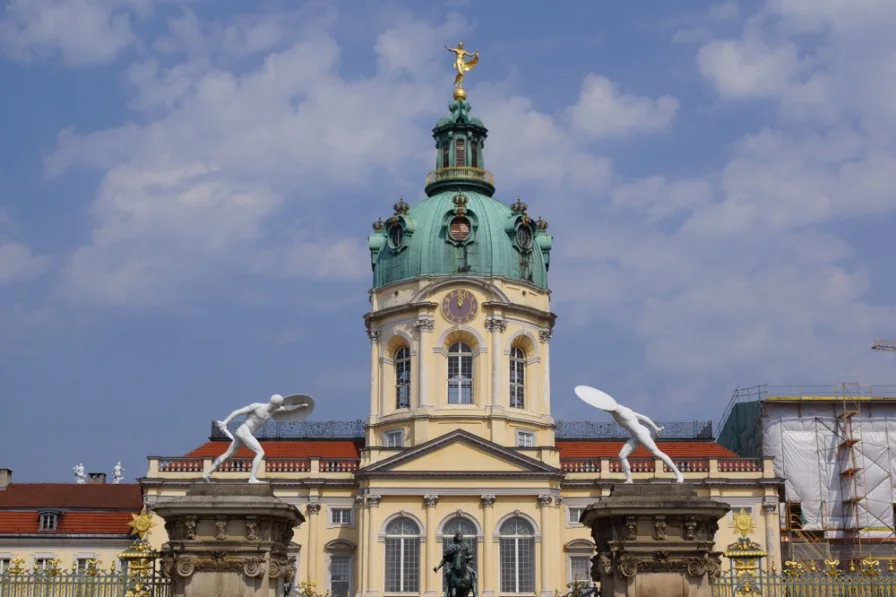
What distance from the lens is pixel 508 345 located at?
70.7 metres

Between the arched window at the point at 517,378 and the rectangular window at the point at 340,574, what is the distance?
1169 centimetres

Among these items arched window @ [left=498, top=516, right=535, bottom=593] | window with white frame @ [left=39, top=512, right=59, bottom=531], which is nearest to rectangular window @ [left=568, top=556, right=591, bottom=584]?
arched window @ [left=498, top=516, right=535, bottom=593]

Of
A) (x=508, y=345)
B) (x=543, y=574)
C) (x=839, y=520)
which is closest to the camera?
(x=543, y=574)

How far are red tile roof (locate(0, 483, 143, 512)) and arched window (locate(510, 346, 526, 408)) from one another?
20786 mm

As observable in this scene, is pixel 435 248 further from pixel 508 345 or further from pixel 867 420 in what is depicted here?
pixel 867 420

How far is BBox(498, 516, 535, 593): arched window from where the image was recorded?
217 ft

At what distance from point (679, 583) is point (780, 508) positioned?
49.6 metres

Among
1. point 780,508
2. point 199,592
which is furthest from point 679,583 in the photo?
point 780,508

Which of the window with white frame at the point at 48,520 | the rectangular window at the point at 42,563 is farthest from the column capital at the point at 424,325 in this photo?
the window with white frame at the point at 48,520

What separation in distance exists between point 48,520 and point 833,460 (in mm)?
43219

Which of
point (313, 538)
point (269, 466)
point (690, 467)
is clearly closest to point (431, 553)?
point (313, 538)

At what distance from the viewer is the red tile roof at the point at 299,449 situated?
7231 centimetres

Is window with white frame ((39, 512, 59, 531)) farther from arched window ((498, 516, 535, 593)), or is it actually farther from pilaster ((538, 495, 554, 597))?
pilaster ((538, 495, 554, 597))

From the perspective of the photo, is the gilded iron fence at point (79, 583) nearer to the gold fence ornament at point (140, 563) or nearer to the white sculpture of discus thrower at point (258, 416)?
the gold fence ornament at point (140, 563)
